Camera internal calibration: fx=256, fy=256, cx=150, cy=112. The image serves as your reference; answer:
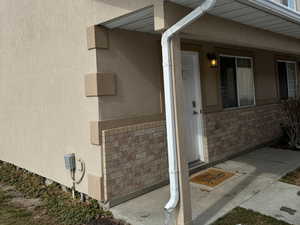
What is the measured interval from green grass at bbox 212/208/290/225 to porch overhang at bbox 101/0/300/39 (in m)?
2.46

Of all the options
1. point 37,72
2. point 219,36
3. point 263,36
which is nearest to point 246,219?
point 219,36

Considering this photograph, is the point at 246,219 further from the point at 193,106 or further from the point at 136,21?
the point at 136,21

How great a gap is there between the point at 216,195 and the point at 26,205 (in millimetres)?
3039

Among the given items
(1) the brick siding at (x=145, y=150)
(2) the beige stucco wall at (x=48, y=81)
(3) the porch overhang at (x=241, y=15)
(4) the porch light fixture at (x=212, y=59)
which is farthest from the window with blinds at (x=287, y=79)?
(2) the beige stucco wall at (x=48, y=81)

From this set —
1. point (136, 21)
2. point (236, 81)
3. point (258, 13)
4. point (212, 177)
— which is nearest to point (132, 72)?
point (136, 21)

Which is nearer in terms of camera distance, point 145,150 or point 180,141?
point 180,141

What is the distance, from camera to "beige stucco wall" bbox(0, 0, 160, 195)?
3879 mm

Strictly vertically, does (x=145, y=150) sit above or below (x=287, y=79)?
below

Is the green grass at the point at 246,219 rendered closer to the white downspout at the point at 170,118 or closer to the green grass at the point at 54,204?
the white downspout at the point at 170,118

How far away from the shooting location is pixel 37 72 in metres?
5.03

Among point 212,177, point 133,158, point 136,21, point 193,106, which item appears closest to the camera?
point 136,21

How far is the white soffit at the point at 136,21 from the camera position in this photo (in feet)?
10.4

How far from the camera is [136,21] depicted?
3.55m

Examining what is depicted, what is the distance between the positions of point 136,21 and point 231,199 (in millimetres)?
2882
